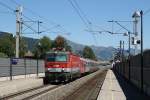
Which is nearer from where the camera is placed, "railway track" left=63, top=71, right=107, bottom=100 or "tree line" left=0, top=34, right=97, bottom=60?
"railway track" left=63, top=71, right=107, bottom=100

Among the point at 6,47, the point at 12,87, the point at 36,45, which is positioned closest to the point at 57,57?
the point at 12,87

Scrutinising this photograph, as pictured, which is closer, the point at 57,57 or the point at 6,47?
the point at 57,57

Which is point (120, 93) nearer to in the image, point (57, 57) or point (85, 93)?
point (85, 93)

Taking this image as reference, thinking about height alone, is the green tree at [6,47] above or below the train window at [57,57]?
above

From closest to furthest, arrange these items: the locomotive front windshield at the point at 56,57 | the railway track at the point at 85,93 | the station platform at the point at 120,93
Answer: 1. the railway track at the point at 85,93
2. the station platform at the point at 120,93
3. the locomotive front windshield at the point at 56,57

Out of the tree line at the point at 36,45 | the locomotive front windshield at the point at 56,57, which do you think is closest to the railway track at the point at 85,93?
the locomotive front windshield at the point at 56,57

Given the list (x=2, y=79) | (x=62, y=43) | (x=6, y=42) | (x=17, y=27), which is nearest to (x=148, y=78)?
(x=2, y=79)

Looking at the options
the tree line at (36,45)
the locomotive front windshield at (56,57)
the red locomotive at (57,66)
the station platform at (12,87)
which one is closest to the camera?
the station platform at (12,87)

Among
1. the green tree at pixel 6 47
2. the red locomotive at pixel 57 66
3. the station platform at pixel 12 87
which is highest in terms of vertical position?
the green tree at pixel 6 47

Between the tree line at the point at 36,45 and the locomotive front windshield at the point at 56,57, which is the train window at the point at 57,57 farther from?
the tree line at the point at 36,45

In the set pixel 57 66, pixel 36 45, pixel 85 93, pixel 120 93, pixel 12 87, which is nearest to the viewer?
pixel 85 93

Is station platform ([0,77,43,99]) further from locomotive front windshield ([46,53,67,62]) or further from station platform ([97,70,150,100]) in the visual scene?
station platform ([97,70,150,100])

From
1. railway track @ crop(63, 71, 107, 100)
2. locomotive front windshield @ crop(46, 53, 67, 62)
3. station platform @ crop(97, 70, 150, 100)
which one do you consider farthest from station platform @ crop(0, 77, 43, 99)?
station platform @ crop(97, 70, 150, 100)

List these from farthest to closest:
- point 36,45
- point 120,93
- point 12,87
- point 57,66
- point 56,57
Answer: point 36,45
point 56,57
point 57,66
point 12,87
point 120,93
